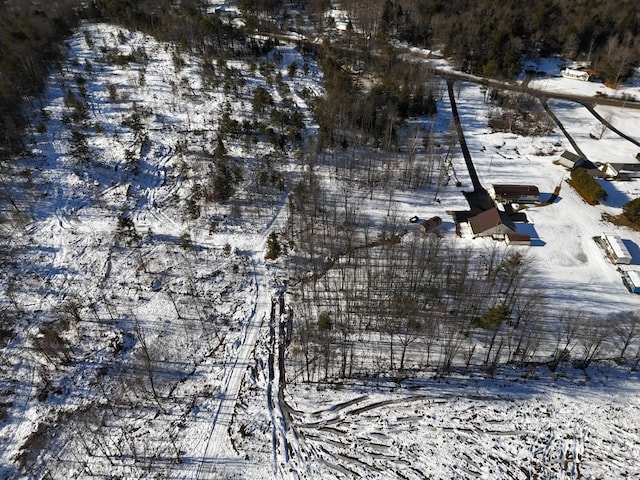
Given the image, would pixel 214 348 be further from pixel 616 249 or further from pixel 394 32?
pixel 394 32

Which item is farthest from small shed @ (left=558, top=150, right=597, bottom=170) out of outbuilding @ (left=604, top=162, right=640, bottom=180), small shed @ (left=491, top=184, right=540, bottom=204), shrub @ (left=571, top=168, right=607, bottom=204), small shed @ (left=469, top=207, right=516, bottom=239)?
small shed @ (left=469, top=207, right=516, bottom=239)

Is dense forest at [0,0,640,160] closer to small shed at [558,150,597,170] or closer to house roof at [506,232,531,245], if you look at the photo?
small shed at [558,150,597,170]

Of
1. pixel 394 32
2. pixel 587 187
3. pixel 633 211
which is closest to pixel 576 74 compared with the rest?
pixel 394 32

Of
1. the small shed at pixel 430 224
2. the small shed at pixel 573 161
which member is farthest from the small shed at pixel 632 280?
the small shed at pixel 573 161

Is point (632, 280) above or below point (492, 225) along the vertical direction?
below

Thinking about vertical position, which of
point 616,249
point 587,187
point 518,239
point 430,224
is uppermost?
point 587,187

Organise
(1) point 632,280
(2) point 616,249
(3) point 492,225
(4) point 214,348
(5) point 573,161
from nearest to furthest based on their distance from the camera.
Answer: (4) point 214,348 < (1) point 632,280 < (2) point 616,249 < (3) point 492,225 < (5) point 573,161

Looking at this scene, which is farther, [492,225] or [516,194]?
[516,194]
